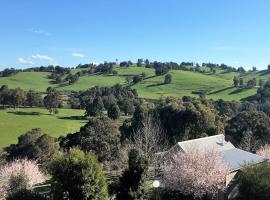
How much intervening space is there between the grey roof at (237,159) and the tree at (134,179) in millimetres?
10180

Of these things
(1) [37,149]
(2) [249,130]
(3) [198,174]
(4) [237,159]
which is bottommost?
(1) [37,149]

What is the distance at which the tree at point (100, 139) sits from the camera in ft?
163

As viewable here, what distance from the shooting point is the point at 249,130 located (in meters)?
57.8

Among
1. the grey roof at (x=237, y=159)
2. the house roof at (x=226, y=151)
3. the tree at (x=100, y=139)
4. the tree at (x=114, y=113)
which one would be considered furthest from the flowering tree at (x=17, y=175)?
the tree at (x=114, y=113)

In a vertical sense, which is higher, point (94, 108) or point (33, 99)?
point (33, 99)

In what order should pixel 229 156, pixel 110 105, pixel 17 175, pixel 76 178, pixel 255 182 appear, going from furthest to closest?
pixel 110 105, pixel 229 156, pixel 17 175, pixel 255 182, pixel 76 178

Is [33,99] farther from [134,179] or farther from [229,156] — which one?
[134,179]

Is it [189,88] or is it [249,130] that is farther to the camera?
[189,88]

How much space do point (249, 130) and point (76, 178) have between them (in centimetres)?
3882

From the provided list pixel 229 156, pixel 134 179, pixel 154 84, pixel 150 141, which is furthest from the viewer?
pixel 154 84

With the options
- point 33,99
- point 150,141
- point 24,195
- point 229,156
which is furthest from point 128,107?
point 24,195

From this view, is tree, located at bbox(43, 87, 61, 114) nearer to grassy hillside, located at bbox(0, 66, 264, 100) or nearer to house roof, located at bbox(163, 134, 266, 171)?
grassy hillside, located at bbox(0, 66, 264, 100)

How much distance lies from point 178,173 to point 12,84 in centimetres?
12765

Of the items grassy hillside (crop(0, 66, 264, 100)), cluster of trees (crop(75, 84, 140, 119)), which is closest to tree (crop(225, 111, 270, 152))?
cluster of trees (crop(75, 84, 140, 119))
